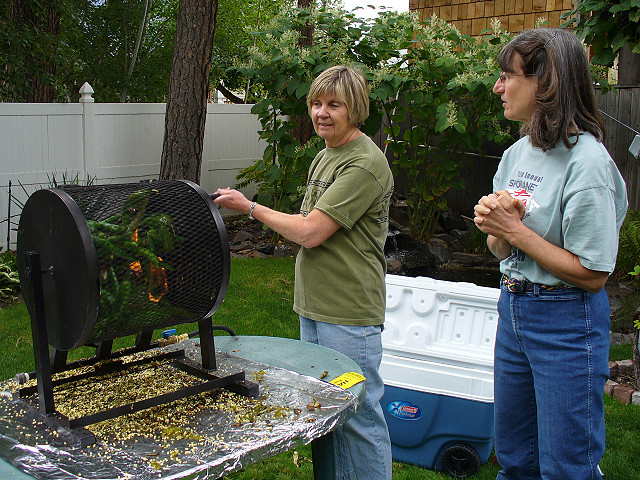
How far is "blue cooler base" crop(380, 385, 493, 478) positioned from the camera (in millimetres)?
3076

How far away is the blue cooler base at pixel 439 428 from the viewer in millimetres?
Result: 3076

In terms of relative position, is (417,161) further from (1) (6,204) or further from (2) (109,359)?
(2) (109,359)

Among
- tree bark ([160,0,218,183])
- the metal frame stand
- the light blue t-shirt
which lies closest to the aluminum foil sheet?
the metal frame stand

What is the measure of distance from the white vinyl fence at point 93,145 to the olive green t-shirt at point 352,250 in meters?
4.94

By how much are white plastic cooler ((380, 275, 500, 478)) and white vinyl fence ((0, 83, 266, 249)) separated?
4.59 meters

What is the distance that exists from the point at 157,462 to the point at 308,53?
5.58 metres

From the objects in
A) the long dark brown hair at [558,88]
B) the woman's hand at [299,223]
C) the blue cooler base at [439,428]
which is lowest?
the blue cooler base at [439,428]

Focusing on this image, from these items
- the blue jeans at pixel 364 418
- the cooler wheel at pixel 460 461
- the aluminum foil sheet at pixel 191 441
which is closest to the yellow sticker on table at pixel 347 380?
the aluminum foil sheet at pixel 191 441

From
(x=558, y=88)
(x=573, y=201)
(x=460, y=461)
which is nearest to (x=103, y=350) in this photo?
(x=573, y=201)

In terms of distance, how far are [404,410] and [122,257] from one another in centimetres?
183

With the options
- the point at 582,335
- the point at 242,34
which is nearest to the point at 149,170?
the point at 582,335

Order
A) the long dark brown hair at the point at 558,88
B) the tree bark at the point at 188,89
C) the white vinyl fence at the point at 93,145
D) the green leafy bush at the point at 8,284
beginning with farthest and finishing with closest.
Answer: the white vinyl fence at the point at 93,145, the tree bark at the point at 188,89, the green leafy bush at the point at 8,284, the long dark brown hair at the point at 558,88

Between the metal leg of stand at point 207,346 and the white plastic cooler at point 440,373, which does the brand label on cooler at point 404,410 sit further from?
the metal leg of stand at point 207,346

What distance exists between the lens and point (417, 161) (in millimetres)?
7750
